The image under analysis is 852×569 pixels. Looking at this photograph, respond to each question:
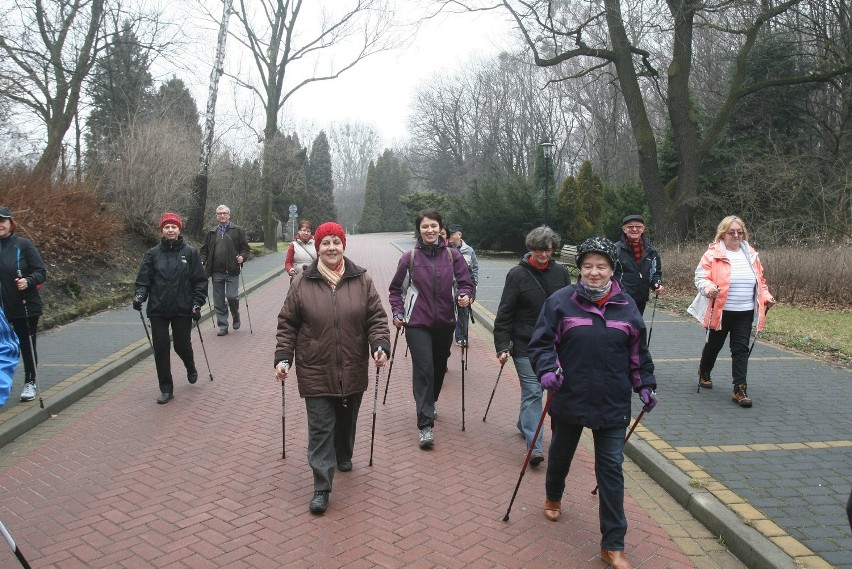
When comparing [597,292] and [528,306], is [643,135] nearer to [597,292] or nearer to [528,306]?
[528,306]

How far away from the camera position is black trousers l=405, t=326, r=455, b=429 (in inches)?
237

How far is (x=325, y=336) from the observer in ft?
15.6

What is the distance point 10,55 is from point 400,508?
578 inches

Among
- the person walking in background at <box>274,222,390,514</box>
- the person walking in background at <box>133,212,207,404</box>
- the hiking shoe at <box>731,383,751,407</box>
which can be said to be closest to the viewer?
the person walking in background at <box>274,222,390,514</box>

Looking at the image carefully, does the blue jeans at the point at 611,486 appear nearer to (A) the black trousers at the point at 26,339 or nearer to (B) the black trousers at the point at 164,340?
(B) the black trousers at the point at 164,340

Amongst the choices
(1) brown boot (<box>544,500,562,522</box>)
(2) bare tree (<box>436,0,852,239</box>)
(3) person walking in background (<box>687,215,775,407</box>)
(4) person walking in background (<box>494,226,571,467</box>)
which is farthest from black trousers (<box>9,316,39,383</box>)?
(2) bare tree (<box>436,0,852,239</box>)

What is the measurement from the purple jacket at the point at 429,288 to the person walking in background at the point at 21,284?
140 inches

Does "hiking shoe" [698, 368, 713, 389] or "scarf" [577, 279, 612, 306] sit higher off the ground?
"scarf" [577, 279, 612, 306]

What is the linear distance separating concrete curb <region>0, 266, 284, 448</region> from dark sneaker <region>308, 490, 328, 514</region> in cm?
316

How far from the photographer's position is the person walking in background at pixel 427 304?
602 centimetres

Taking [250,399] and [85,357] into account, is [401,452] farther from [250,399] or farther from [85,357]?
[85,357]

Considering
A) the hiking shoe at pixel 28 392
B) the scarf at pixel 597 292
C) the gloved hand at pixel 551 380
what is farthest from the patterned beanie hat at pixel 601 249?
the hiking shoe at pixel 28 392

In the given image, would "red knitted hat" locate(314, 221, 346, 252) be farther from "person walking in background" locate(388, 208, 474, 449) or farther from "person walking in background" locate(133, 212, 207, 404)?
"person walking in background" locate(133, 212, 207, 404)

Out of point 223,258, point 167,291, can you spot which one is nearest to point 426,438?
point 167,291
